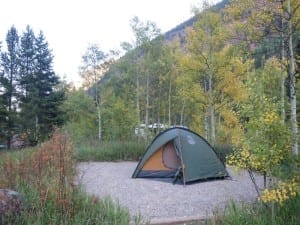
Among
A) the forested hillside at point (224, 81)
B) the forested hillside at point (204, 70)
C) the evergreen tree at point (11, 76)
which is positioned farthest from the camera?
the evergreen tree at point (11, 76)

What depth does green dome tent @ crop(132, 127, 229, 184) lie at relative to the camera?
8.89 metres

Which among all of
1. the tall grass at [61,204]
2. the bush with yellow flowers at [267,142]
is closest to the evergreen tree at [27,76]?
the tall grass at [61,204]

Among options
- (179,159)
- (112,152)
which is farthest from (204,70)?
(179,159)

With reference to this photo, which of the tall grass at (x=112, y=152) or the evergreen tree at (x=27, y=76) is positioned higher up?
the evergreen tree at (x=27, y=76)

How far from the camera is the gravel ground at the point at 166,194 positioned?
18.9ft

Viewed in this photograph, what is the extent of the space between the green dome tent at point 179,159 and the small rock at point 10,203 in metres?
5.08

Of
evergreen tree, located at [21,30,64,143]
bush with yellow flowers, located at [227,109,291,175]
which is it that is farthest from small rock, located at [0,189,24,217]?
evergreen tree, located at [21,30,64,143]

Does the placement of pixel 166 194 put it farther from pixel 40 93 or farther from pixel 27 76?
pixel 27 76

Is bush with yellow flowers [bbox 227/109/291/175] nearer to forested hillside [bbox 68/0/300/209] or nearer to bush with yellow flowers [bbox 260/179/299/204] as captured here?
forested hillside [bbox 68/0/300/209]

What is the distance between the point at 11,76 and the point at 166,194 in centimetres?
2095

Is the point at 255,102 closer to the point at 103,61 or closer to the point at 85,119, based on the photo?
the point at 103,61

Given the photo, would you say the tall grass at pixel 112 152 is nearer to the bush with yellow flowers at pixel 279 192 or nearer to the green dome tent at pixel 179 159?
the green dome tent at pixel 179 159

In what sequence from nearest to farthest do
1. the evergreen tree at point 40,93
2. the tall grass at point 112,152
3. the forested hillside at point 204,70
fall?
the forested hillside at point 204,70, the tall grass at point 112,152, the evergreen tree at point 40,93

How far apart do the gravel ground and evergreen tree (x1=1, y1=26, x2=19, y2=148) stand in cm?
1314
